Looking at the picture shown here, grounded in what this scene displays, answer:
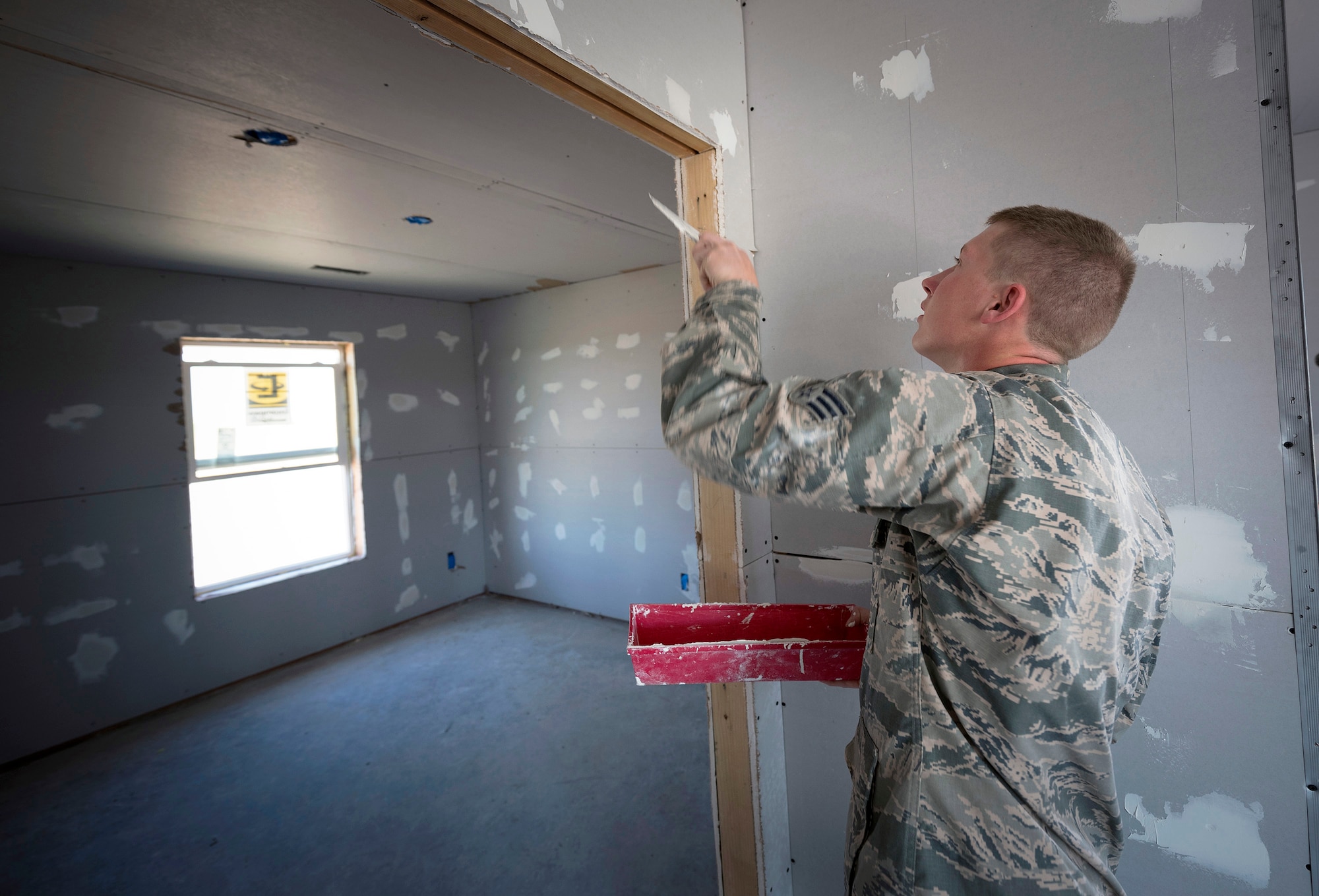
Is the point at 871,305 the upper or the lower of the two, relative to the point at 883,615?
upper

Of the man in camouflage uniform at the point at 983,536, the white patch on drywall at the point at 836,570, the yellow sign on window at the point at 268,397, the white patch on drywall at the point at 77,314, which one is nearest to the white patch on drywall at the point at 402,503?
the yellow sign on window at the point at 268,397

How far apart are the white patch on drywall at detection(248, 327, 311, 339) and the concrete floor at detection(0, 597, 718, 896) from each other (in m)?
2.13

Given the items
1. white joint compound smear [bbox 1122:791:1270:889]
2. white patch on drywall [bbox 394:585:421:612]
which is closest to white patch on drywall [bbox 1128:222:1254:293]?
white joint compound smear [bbox 1122:791:1270:889]

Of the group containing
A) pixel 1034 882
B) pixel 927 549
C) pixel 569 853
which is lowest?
pixel 569 853

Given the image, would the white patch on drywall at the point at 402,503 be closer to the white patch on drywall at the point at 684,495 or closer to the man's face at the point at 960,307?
the white patch on drywall at the point at 684,495

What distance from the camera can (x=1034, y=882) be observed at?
26.9 inches

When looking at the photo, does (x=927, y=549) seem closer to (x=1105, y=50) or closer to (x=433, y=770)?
(x=1105, y=50)

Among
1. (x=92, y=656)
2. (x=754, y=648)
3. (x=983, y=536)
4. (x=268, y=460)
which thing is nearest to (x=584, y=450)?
(x=268, y=460)

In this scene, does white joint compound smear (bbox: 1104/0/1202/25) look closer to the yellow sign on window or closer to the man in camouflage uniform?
the man in camouflage uniform

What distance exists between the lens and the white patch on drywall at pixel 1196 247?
41.1 inches

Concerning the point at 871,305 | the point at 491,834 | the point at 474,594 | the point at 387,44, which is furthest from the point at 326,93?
the point at 474,594

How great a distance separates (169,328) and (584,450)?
8.34 feet

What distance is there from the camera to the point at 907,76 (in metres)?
1.28

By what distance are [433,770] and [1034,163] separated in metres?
3.11
